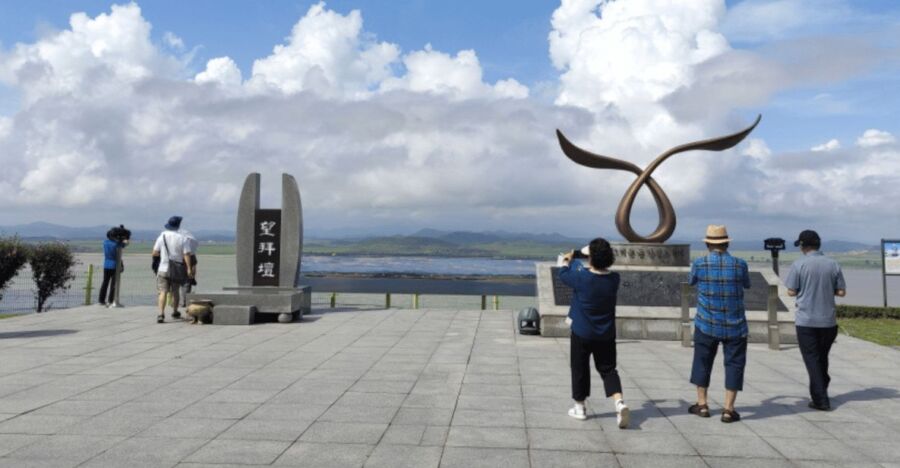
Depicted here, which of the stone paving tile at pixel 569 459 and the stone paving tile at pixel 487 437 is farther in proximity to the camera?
the stone paving tile at pixel 487 437

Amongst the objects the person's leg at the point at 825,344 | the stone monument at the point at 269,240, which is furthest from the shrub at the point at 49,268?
the person's leg at the point at 825,344

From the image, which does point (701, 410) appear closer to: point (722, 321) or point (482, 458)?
point (722, 321)

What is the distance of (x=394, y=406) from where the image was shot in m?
5.74

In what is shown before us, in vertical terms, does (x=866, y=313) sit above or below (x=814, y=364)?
below

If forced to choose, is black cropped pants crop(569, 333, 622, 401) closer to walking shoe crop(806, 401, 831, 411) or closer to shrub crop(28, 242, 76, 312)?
walking shoe crop(806, 401, 831, 411)

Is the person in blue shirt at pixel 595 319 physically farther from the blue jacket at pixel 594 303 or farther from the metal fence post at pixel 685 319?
the metal fence post at pixel 685 319

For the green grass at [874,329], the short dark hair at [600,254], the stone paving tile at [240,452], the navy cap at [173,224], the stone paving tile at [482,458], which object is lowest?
the green grass at [874,329]

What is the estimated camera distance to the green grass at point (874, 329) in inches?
477

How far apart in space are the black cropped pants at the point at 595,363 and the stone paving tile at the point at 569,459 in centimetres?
87

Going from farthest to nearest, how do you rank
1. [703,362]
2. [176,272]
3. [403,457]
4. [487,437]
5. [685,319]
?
[176,272] < [685,319] < [703,362] < [487,437] < [403,457]

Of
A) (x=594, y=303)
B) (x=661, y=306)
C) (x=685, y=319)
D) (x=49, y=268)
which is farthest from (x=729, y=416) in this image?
(x=49, y=268)

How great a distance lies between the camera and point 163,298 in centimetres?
1155

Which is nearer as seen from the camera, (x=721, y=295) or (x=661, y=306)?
(x=721, y=295)

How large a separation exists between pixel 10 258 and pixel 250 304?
7.22 metres
